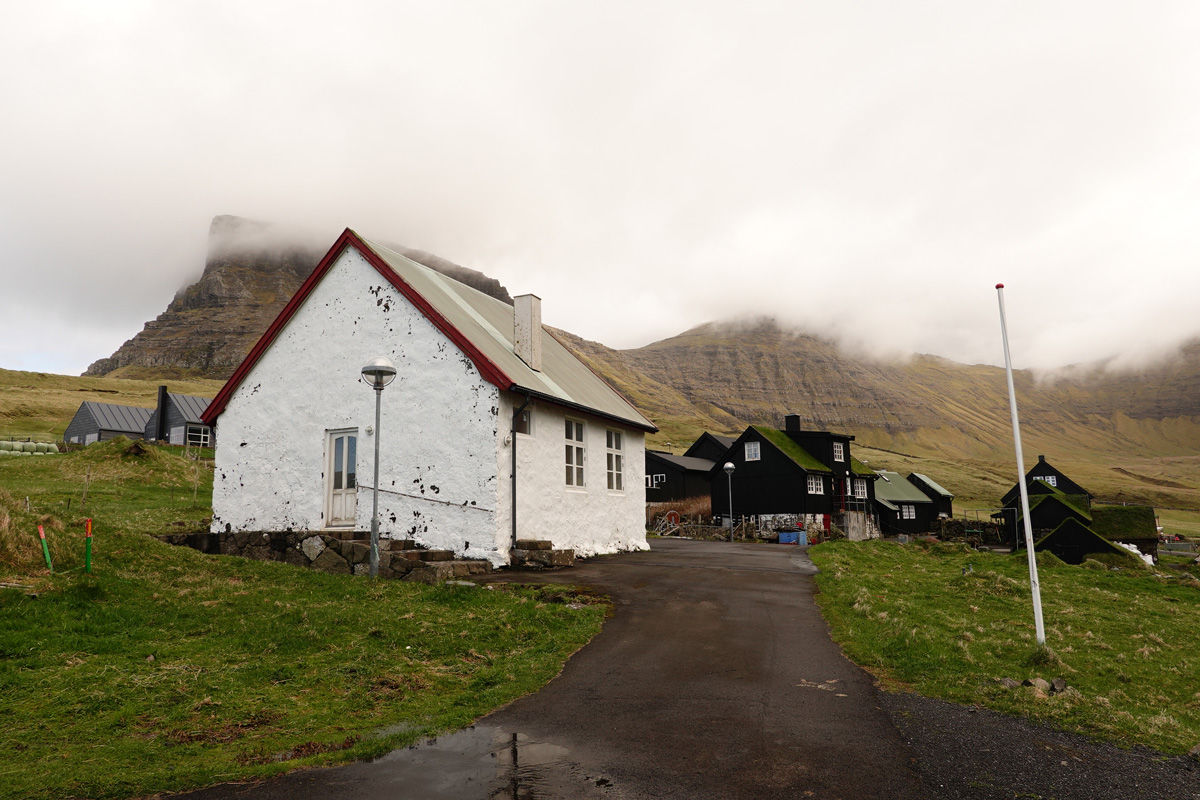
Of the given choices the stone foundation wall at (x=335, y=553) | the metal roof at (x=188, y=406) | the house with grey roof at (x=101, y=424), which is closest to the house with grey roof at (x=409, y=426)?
the stone foundation wall at (x=335, y=553)

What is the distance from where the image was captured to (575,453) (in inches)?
811

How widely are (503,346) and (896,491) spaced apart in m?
58.1

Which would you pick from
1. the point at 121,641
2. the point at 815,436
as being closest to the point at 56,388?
the point at 815,436

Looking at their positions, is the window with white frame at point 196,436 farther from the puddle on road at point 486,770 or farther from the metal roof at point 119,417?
the puddle on road at point 486,770

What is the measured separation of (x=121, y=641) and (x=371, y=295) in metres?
11.6

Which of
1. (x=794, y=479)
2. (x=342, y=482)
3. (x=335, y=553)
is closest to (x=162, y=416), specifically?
(x=794, y=479)

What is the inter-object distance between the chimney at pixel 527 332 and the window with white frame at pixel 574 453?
6.44 ft

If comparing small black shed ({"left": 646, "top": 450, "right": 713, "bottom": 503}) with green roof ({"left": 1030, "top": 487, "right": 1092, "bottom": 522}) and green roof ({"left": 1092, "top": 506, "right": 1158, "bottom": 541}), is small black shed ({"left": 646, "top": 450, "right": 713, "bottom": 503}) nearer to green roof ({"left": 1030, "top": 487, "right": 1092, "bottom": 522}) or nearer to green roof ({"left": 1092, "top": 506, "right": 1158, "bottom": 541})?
A: green roof ({"left": 1030, "top": 487, "right": 1092, "bottom": 522})

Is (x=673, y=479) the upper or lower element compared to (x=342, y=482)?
upper

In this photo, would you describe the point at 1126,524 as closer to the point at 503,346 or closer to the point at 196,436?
the point at 503,346

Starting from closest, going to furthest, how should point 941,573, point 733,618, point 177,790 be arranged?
point 177,790, point 733,618, point 941,573

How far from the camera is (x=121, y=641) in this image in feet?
29.1

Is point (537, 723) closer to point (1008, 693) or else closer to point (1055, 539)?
point (1008, 693)

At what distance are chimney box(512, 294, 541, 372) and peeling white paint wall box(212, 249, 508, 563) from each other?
3.24 m
